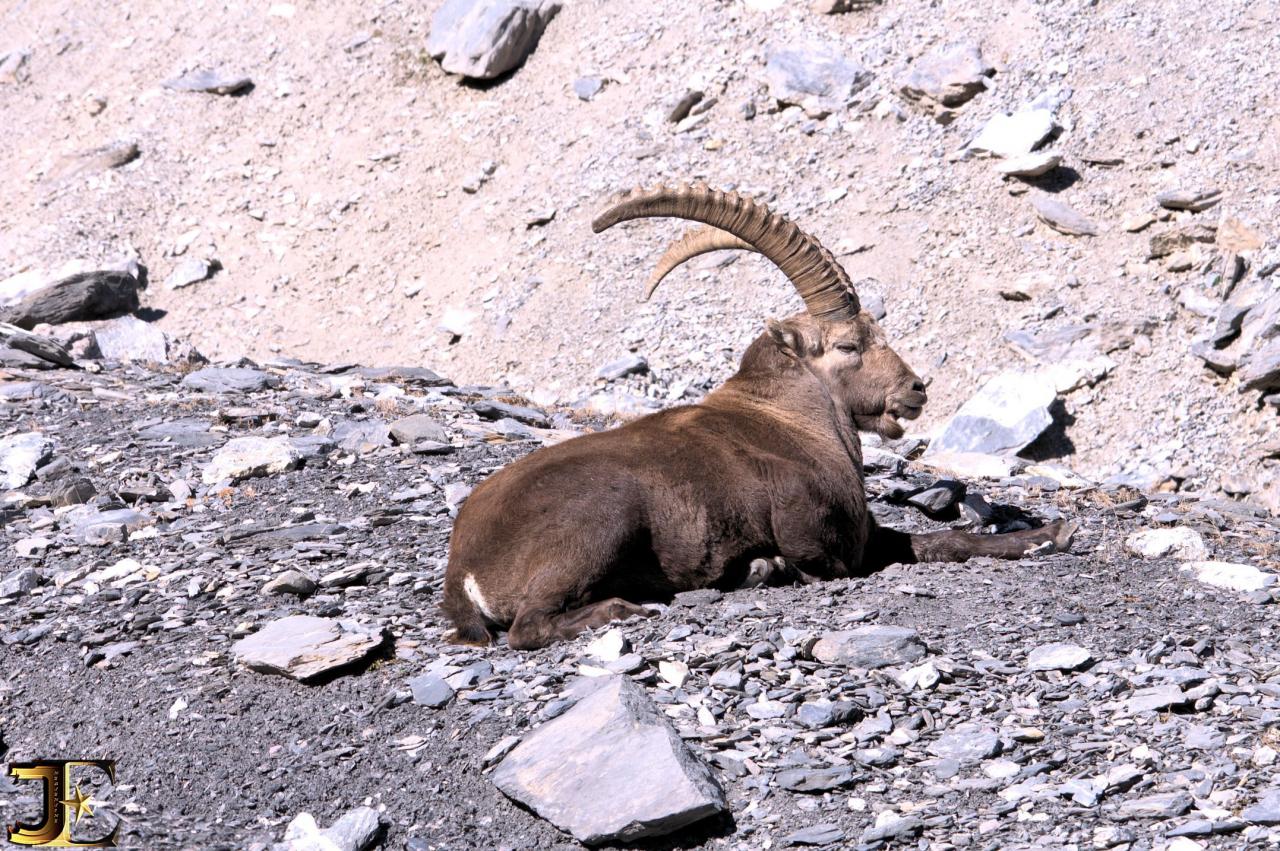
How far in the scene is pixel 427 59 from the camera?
25.4 m

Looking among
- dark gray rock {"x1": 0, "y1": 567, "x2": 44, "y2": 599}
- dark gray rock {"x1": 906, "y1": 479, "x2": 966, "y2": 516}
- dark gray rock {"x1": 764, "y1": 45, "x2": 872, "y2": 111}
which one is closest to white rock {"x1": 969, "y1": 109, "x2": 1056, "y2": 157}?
dark gray rock {"x1": 764, "y1": 45, "x2": 872, "y2": 111}

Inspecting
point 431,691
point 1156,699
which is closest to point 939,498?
point 1156,699

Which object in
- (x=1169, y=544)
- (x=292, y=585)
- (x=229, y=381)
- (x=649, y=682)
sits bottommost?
(x=229, y=381)

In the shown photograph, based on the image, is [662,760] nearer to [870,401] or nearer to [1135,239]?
[870,401]

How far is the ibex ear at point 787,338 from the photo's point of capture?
9109 millimetres

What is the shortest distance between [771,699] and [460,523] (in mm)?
2285

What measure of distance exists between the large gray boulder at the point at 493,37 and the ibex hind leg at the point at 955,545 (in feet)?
57.7

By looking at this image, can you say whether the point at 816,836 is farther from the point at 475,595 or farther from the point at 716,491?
the point at 716,491

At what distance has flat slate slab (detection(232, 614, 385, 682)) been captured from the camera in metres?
6.62

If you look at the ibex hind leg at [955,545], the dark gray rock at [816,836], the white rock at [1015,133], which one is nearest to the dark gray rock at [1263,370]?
the white rock at [1015,133]

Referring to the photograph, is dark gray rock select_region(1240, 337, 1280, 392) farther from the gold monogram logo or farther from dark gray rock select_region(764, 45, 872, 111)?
the gold monogram logo

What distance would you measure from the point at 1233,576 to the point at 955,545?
5.50 feet

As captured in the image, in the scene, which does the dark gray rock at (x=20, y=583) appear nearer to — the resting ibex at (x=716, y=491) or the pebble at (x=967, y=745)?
the resting ibex at (x=716, y=491)

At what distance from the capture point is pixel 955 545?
8.77 meters
